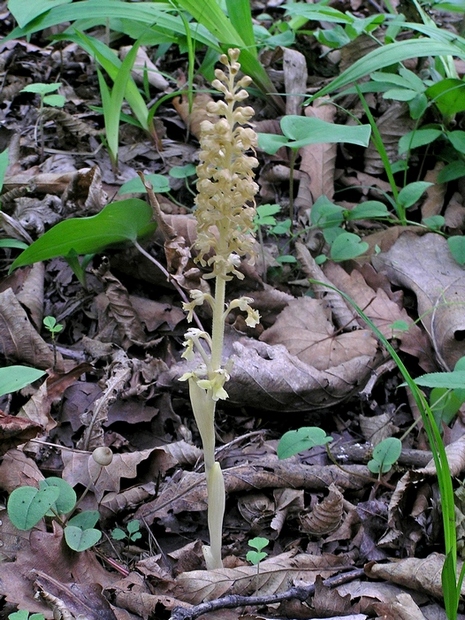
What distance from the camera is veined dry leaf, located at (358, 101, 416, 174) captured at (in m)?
4.11

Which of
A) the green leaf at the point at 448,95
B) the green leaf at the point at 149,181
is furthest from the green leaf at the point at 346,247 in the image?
the green leaf at the point at 448,95

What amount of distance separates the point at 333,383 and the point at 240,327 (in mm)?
561

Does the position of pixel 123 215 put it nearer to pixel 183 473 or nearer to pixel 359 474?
pixel 183 473

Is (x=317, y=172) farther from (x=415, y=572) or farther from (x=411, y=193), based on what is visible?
(x=415, y=572)

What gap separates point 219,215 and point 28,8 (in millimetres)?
2298

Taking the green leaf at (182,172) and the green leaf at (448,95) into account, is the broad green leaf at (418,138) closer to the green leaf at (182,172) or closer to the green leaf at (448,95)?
the green leaf at (448,95)

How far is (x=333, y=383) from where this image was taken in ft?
9.00

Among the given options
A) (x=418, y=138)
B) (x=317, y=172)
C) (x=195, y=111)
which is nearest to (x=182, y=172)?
(x=317, y=172)

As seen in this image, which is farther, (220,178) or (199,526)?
(199,526)

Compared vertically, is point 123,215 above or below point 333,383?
above

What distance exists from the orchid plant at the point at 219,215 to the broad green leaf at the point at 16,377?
1.69ft

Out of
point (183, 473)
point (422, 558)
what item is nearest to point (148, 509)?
point (183, 473)

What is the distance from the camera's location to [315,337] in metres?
2.96


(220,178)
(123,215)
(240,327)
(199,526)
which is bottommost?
(199,526)
